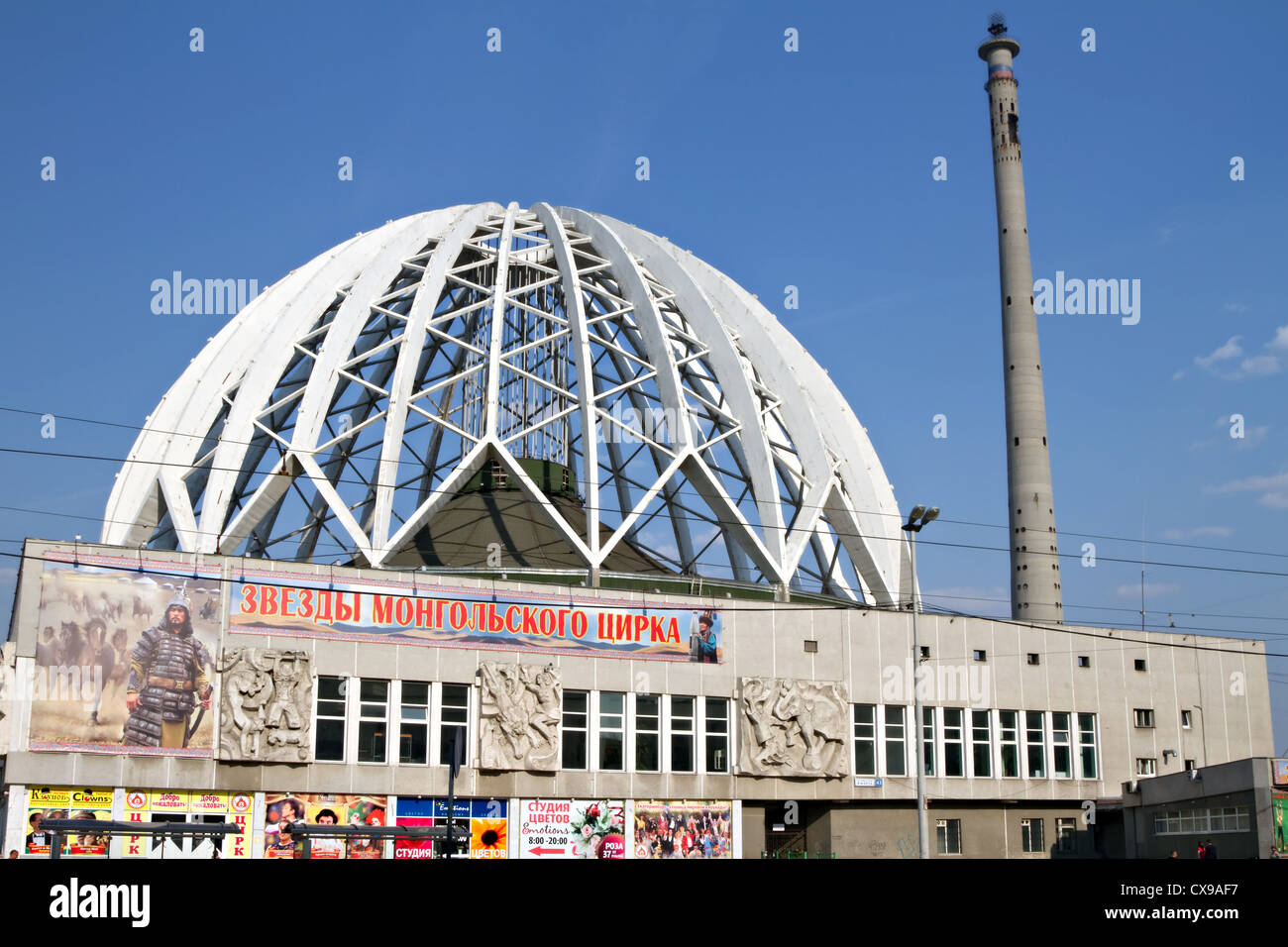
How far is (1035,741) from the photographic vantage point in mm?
45594

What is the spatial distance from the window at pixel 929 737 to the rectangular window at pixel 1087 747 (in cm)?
585

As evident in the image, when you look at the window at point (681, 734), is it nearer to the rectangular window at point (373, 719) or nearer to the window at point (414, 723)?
the window at point (414, 723)

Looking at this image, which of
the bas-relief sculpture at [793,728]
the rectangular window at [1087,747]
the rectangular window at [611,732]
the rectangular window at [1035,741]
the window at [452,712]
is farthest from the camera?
the rectangular window at [1087,747]

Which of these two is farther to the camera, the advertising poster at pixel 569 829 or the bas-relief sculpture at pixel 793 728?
the bas-relief sculpture at pixel 793 728

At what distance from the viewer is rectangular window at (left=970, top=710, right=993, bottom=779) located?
4447 centimetres

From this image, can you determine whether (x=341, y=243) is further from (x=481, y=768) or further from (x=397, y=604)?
(x=481, y=768)

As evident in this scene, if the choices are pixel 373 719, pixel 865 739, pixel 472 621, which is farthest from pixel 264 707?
pixel 865 739

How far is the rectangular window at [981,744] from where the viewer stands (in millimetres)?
44469

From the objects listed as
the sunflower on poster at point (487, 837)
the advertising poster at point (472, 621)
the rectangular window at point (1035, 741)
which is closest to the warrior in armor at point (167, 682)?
the advertising poster at point (472, 621)

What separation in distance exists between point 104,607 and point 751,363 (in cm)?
2439

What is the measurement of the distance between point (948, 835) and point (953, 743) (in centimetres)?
296

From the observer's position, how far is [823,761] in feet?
137

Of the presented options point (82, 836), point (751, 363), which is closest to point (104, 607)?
point (82, 836)

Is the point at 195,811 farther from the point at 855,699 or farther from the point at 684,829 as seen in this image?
the point at 855,699
